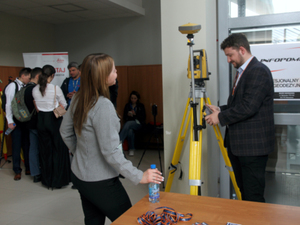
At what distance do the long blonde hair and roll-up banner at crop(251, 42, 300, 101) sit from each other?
1.74 meters

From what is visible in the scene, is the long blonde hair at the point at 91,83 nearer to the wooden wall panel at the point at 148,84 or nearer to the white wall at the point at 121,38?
the wooden wall panel at the point at 148,84

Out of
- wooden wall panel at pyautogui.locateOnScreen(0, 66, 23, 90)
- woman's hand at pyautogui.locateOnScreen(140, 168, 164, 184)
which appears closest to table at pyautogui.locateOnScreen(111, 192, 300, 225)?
woman's hand at pyautogui.locateOnScreen(140, 168, 164, 184)

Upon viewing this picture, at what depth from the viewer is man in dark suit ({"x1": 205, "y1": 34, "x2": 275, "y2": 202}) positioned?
2047 mm

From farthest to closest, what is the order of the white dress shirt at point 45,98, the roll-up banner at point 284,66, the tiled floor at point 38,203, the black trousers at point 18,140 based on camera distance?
1. the black trousers at point 18,140
2. the white dress shirt at point 45,98
3. the tiled floor at point 38,203
4. the roll-up banner at point 284,66

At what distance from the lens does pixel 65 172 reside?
392 centimetres

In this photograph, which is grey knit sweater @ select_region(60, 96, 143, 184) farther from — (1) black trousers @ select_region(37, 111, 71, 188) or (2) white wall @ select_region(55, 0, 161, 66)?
(2) white wall @ select_region(55, 0, 161, 66)

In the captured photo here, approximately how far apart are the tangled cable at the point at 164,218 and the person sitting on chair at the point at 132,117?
175 inches

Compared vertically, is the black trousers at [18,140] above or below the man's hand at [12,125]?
below

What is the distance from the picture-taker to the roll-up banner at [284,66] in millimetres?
2539

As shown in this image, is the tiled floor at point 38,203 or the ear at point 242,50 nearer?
the ear at point 242,50

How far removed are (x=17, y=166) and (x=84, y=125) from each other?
352cm

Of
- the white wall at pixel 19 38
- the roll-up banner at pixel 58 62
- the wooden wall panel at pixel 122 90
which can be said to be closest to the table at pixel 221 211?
the roll-up banner at pixel 58 62

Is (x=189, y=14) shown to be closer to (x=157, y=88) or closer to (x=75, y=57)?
(x=157, y=88)

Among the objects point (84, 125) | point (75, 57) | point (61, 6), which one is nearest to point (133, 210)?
point (84, 125)
